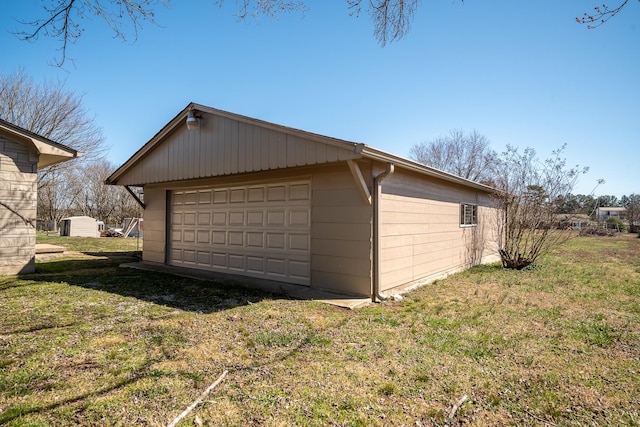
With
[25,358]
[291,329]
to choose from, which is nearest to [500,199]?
[291,329]

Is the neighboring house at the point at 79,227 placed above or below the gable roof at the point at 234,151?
below

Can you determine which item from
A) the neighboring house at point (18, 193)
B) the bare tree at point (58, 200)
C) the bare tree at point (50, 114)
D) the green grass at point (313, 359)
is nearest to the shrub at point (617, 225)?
the green grass at point (313, 359)

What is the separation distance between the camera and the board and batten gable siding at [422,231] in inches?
239

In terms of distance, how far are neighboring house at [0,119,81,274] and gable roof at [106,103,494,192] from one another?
1910 mm

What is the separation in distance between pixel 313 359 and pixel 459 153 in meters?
28.5

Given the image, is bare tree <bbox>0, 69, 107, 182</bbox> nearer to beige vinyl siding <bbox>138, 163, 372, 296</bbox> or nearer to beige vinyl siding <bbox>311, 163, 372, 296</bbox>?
beige vinyl siding <bbox>138, 163, 372, 296</bbox>

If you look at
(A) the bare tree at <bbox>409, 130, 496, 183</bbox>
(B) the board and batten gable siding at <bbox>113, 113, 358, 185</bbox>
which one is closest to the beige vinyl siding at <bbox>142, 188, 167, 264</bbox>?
(B) the board and batten gable siding at <bbox>113, 113, 358, 185</bbox>

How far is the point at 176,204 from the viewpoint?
9.33 metres

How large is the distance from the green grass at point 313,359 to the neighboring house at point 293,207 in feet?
3.76

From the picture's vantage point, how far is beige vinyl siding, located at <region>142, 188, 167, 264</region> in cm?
941

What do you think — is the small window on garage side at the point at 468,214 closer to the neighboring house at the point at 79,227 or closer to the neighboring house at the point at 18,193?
the neighboring house at the point at 18,193

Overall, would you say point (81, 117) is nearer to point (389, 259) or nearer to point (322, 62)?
point (322, 62)

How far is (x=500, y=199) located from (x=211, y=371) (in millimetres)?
9720

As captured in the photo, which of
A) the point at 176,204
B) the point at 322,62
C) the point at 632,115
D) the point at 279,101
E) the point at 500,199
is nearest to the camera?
the point at 322,62
